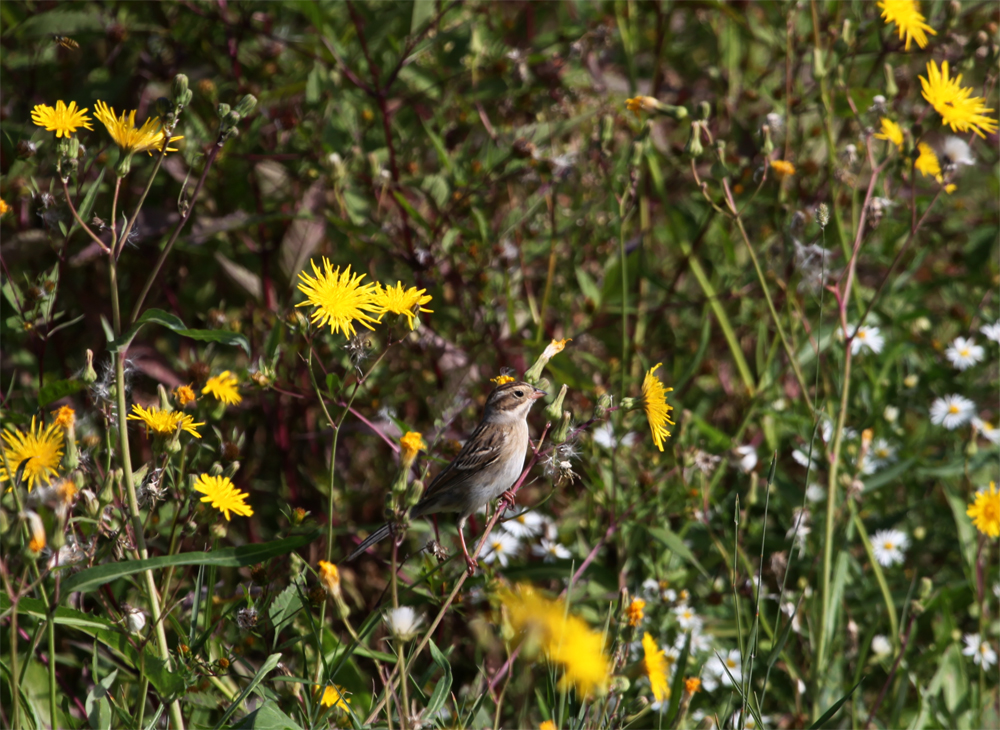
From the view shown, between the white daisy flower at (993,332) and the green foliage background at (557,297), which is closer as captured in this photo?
the green foliage background at (557,297)

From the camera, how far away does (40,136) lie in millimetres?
2910

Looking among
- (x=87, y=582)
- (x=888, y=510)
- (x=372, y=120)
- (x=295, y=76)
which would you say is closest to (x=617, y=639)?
(x=87, y=582)

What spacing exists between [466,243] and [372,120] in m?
0.64

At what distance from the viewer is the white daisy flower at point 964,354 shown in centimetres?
353

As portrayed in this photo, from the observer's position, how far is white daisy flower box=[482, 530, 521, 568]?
2774 millimetres

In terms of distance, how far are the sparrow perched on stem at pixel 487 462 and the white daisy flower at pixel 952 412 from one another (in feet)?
6.08

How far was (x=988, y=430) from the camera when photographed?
3379 mm

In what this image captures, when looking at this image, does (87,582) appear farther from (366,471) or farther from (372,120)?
(372,120)

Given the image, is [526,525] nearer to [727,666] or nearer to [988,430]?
[727,666]

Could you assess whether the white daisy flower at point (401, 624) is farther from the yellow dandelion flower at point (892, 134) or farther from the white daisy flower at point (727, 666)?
the yellow dandelion flower at point (892, 134)

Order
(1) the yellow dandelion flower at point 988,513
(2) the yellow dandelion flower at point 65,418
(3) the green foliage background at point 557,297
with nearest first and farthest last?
(2) the yellow dandelion flower at point 65,418, (1) the yellow dandelion flower at point 988,513, (3) the green foliage background at point 557,297

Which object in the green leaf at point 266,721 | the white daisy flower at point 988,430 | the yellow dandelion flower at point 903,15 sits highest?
the yellow dandelion flower at point 903,15

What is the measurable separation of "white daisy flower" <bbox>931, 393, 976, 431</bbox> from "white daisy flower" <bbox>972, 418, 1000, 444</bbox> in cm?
5

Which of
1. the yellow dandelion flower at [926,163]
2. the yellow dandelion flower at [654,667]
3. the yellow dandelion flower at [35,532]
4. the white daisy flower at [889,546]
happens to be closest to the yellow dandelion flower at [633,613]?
the yellow dandelion flower at [654,667]
